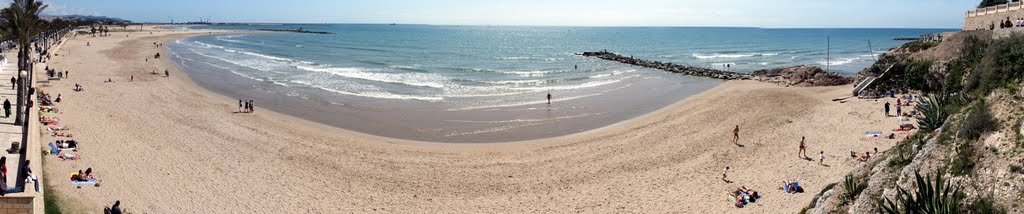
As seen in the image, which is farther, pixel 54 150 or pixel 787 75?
pixel 787 75

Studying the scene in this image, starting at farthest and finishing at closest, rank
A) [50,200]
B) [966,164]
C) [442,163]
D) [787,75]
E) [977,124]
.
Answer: [787,75], [442,163], [50,200], [977,124], [966,164]

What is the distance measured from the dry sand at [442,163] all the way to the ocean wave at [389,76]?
1627 centimetres

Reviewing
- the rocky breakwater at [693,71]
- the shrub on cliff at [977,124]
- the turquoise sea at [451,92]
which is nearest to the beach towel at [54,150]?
the turquoise sea at [451,92]

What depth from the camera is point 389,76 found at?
52.1 meters

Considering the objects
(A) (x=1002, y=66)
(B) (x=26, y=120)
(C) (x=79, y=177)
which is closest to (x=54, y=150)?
(B) (x=26, y=120)

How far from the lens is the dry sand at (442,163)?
55.2 ft

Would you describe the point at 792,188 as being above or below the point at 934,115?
below

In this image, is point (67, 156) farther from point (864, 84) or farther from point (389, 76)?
point (864, 84)

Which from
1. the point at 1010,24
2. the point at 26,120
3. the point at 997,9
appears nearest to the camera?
the point at 26,120

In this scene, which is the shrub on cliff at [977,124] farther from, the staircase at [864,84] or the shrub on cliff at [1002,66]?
the staircase at [864,84]

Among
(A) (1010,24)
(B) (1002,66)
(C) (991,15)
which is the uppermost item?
(C) (991,15)

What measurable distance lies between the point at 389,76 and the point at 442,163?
3209cm

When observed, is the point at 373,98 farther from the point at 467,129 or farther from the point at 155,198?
the point at 155,198

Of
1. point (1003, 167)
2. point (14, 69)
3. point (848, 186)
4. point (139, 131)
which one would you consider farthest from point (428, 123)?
point (14, 69)
